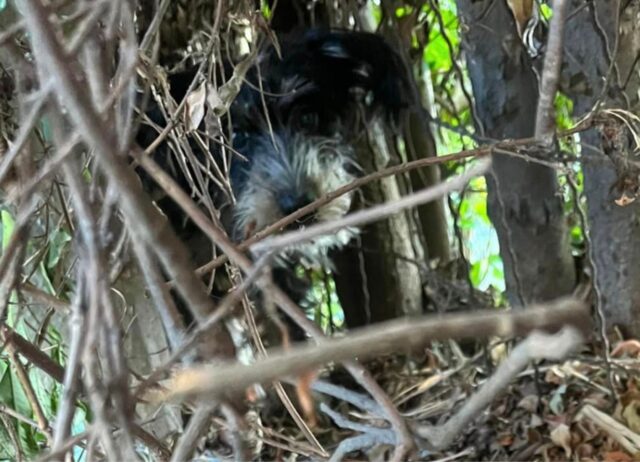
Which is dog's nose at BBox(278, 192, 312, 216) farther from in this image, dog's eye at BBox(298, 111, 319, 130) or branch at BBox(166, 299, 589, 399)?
branch at BBox(166, 299, 589, 399)

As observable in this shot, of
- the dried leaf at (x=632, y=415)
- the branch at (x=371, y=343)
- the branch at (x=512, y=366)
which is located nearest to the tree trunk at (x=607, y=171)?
the dried leaf at (x=632, y=415)

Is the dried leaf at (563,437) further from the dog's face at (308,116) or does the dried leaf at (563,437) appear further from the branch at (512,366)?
the branch at (512,366)

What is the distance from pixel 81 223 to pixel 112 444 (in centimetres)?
11

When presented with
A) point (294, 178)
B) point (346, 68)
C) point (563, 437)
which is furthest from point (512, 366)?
point (346, 68)

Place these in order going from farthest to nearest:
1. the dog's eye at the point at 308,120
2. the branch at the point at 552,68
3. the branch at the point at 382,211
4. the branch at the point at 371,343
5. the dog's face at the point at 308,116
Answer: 1. the dog's eye at the point at 308,120
2. the dog's face at the point at 308,116
3. the branch at the point at 552,68
4. the branch at the point at 382,211
5. the branch at the point at 371,343

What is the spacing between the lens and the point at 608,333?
4.89ft

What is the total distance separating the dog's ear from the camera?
162cm

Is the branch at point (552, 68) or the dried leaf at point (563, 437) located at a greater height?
the branch at point (552, 68)

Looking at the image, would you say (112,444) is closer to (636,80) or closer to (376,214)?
(376,214)

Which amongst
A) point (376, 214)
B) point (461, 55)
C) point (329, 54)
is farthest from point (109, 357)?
point (461, 55)

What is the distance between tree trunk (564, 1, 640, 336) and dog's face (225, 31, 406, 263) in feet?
1.25

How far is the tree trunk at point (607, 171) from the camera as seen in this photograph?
4.39 ft

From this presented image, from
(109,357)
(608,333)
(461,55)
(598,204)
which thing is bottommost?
(608,333)

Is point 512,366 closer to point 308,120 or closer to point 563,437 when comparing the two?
point 563,437
